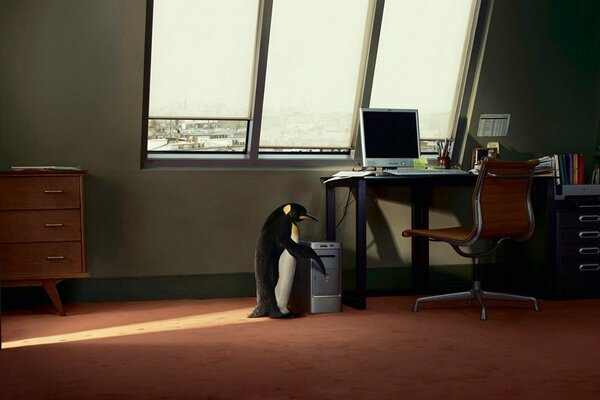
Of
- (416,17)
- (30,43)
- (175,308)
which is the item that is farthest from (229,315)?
(416,17)

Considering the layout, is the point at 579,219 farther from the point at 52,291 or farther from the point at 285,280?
the point at 52,291

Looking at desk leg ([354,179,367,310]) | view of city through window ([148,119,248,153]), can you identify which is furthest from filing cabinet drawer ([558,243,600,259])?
view of city through window ([148,119,248,153])

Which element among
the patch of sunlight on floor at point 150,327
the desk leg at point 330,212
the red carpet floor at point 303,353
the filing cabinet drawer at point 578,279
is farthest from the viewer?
the desk leg at point 330,212

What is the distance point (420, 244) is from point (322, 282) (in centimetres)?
125

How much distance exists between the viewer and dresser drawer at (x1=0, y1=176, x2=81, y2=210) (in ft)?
18.1

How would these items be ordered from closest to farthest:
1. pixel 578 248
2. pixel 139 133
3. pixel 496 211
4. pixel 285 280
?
pixel 496 211 → pixel 285 280 → pixel 139 133 → pixel 578 248

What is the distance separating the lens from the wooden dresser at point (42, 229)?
5508 millimetres

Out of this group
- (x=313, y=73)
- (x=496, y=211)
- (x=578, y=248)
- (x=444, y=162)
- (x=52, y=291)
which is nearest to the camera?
(x=496, y=211)

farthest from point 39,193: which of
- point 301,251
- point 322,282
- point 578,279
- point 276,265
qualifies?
point 578,279

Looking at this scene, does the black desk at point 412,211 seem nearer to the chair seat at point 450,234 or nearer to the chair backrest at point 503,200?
the chair seat at point 450,234

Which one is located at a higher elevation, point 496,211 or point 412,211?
point 496,211

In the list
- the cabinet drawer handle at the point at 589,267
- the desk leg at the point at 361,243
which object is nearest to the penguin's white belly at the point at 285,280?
the desk leg at the point at 361,243

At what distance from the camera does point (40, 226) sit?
5566 millimetres

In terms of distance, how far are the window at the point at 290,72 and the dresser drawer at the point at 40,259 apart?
913mm
